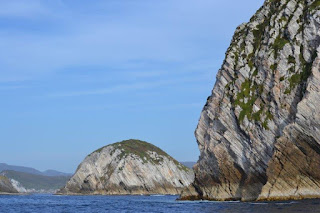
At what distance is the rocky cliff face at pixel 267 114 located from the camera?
69625mm

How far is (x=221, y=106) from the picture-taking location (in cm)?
8650

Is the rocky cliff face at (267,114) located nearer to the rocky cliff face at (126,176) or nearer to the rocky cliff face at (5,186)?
the rocky cliff face at (126,176)

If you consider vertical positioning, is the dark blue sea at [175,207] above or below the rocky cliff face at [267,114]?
below

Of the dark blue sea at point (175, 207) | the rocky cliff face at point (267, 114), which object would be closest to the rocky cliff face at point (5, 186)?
the dark blue sea at point (175, 207)

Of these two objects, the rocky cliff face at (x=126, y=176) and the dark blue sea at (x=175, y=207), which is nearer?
the dark blue sea at (x=175, y=207)

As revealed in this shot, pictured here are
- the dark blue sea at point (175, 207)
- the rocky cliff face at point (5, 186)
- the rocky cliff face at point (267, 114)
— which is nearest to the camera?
the dark blue sea at point (175, 207)

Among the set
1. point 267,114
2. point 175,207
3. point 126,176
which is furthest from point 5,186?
point 267,114

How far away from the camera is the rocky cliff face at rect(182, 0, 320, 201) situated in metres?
69.6

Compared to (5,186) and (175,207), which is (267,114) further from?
(5,186)

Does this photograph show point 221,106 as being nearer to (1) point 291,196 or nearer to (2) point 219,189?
(2) point 219,189

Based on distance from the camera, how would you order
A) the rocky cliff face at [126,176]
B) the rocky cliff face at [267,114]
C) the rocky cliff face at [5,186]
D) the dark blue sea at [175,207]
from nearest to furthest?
1. the dark blue sea at [175,207]
2. the rocky cliff face at [267,114]
3. the rocky cliff face at [5,186]
4. the rocky cliff face at [126,176]

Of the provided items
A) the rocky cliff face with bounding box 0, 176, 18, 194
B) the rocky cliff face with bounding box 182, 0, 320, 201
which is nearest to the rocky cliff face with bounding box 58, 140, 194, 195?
the rocky cliff face with bounding box 0, 176, 18, 194

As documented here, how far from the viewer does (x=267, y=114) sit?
255ft

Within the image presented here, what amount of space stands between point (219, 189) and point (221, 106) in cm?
1371
